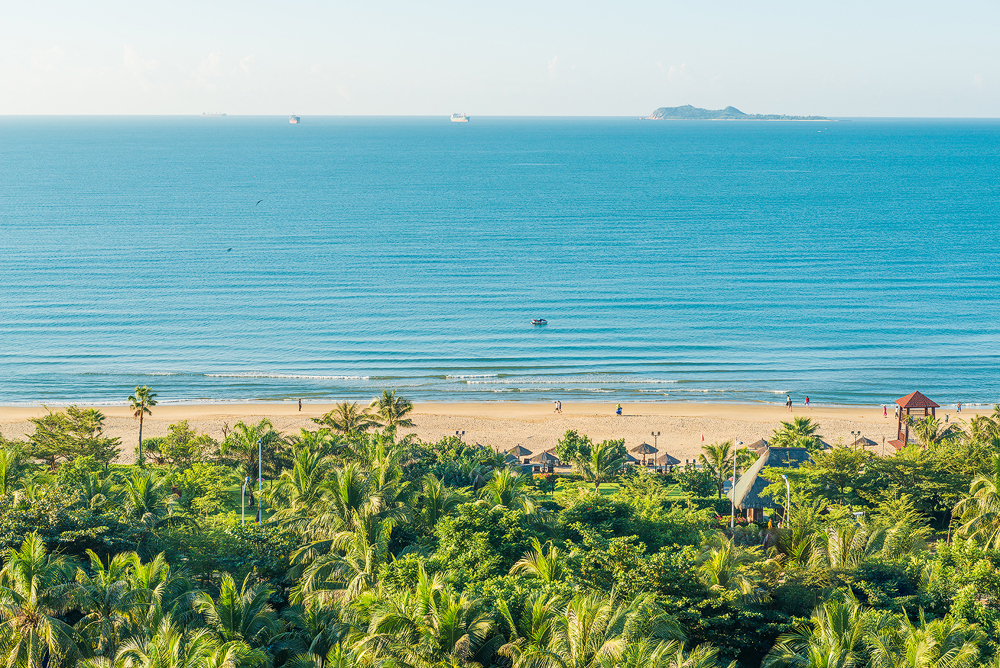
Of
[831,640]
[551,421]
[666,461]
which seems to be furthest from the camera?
[551,421]

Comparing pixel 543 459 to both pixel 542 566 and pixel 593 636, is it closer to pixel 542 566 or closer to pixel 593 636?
pixel 542 566

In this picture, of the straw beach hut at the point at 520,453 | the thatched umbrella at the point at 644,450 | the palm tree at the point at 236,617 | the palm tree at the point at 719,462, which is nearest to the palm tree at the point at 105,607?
the palm tree at the point at 236,617

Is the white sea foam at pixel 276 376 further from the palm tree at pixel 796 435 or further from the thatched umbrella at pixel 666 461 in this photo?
the palm tree at pixel 796 435

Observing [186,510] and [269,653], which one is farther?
[186,510]

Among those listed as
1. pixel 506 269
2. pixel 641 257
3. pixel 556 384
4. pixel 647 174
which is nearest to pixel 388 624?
pixel 556 384

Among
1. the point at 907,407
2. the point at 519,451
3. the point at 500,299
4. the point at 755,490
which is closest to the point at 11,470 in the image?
the point at 519,451

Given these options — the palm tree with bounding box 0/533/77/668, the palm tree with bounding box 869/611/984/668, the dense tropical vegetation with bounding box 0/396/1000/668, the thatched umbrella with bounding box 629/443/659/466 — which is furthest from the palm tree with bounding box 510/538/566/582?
the thatched umbrella with bounding box 629/443/659/466

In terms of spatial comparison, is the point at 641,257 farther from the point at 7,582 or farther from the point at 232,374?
the point at 7,582
